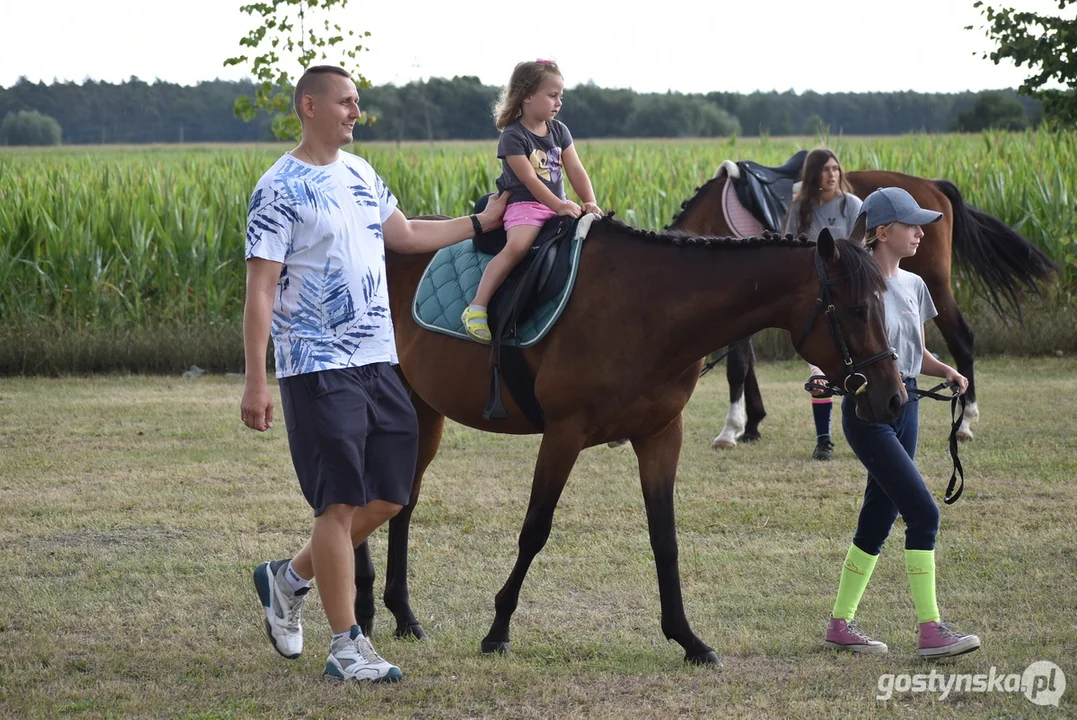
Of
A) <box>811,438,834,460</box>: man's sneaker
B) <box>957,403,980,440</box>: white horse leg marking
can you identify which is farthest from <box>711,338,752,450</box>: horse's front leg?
<box>957,403,980,440</box>: white horse leg marking

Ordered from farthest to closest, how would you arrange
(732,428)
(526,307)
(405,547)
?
(732,428) < (405,547) < (526,307)

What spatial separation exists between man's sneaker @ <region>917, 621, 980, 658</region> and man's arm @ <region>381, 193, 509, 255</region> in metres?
2.27

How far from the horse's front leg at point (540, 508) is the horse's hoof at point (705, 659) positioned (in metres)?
0.69

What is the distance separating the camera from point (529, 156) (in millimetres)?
4930

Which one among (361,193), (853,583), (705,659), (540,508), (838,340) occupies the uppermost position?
(361,193)

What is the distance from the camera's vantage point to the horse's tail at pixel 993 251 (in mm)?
9609

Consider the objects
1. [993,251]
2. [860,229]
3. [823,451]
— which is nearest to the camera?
[860,229]

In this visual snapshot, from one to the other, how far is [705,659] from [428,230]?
1.91 meters

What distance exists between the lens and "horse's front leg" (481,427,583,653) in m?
4.42

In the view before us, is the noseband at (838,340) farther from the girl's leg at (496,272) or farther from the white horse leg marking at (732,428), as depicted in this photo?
the white horse leg marking at (732,428)

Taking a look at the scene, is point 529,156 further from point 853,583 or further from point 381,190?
point 853,583

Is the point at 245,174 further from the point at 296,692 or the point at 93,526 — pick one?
the point at 296,692

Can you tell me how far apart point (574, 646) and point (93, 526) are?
3202 millimetres

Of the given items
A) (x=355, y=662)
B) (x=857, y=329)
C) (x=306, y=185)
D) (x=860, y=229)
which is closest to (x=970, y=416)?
(x=860, y=229)
